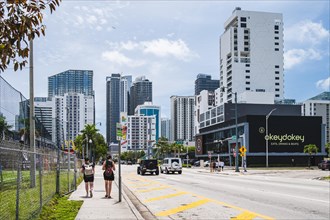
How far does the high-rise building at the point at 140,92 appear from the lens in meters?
155

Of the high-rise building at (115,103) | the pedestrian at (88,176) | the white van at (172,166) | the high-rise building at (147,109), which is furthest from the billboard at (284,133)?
the pedestrian at (88,176)

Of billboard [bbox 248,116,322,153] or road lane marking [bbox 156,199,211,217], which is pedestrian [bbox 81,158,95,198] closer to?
road lane marking [bbox 156,199,211,217]

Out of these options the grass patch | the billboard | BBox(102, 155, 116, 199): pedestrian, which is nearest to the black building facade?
the billboard

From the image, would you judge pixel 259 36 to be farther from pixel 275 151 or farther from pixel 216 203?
pixel 216 203

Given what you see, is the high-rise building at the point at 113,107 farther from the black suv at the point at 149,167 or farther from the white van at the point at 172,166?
the black suv at the point at 149,167

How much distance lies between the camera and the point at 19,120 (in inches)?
645

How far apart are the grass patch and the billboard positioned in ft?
262

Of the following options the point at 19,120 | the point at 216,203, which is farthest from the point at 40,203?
the point at 216,203

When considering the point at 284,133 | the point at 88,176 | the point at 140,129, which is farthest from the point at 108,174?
the point at 140,129

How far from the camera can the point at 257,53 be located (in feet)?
563

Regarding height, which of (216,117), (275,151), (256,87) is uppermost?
(256,87)

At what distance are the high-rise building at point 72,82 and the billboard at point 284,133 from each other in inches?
1395

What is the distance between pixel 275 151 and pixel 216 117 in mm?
50551

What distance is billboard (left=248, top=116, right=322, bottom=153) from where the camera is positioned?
94.1 metres
